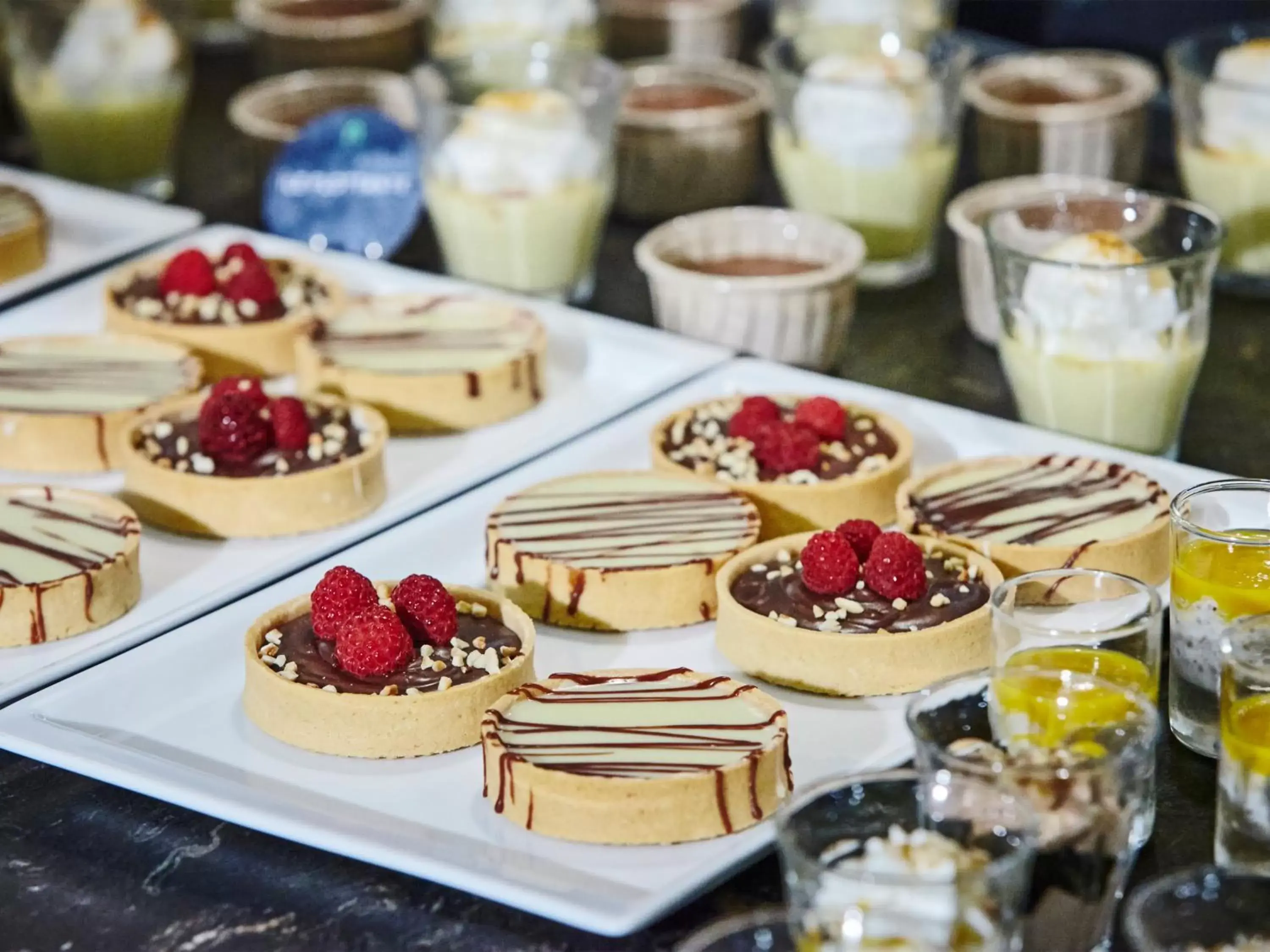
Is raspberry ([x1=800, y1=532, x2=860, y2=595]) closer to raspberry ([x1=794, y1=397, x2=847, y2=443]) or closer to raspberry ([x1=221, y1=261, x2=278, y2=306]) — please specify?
raspberry ([x1=794, y1=397, x2=847, y2=443])

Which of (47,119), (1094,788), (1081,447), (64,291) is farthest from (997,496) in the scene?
(47,119)

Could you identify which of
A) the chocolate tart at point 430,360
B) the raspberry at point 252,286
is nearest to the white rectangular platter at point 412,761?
the chocolate tart at point 430,360

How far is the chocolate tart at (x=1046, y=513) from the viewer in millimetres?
2209

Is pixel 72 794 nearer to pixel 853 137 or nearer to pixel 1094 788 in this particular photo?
pixel 1094 788

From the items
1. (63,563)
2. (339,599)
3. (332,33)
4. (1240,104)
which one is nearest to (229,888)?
(339,599)

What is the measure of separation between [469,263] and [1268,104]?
130 cm

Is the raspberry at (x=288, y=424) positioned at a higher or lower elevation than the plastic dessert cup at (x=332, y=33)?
lower

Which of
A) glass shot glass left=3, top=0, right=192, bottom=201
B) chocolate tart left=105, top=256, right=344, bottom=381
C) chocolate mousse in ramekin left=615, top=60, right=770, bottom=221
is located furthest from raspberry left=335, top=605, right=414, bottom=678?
glass shot glass left=3, top=0, right=192, bottom=201

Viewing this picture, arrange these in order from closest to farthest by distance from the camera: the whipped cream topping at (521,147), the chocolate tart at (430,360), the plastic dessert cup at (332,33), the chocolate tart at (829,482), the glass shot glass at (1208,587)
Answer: the glass shot glass at (1208,587)
the chocolate tart at (829,482)
the chocolate tart at (430,360)
the whipped cream topping at (521,147)
the plastic dessert cup at (332,33)

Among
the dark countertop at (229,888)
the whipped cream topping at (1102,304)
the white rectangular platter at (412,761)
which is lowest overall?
the dark countertop at (229,888)

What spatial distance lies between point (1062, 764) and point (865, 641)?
1.45 feet

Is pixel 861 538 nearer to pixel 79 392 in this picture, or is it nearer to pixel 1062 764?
pixel 1062 764

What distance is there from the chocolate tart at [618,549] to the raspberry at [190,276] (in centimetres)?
82

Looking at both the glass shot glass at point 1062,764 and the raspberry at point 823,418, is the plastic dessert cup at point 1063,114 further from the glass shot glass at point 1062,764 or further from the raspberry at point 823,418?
the glass shot glass at point 1062,764
